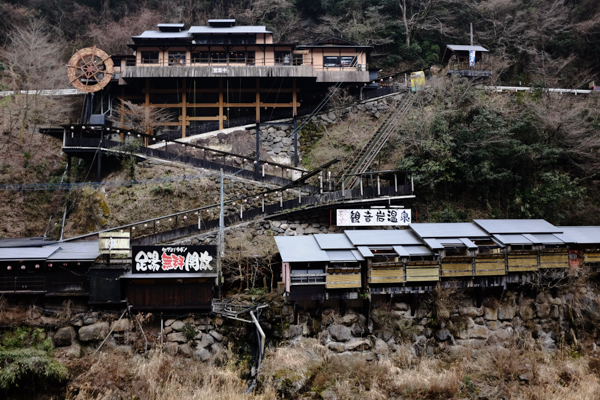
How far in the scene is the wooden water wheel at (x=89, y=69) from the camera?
109 feet

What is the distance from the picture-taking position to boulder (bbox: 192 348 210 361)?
18594 mm

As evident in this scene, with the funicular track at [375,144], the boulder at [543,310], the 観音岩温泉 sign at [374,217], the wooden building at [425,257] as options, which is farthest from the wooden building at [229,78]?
the boulder at [543,310]

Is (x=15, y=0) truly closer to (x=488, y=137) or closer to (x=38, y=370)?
(x=38, y=370)

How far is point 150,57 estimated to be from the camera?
36406 millimetres

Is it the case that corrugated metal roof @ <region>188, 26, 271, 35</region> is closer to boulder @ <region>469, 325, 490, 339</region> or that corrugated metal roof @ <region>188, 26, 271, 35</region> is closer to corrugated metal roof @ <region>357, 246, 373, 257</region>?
corrugated metal roof @ <region>357, 246, 373, 257</region>

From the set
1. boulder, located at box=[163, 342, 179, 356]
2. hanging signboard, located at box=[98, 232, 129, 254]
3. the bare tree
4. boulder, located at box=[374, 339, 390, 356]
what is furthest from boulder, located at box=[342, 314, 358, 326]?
the bare tree

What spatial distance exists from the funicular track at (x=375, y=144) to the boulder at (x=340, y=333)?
28.9 ft

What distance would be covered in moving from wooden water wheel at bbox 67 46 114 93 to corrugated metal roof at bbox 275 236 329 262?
2216 cm

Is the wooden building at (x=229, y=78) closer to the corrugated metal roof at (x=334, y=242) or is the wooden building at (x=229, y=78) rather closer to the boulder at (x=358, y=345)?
the corrugated metal roof at (x=334, y=242)

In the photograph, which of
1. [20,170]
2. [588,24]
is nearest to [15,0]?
[20,170]

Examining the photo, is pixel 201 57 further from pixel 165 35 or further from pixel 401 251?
pixel 401 251

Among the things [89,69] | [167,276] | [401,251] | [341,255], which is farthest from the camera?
[89,69]

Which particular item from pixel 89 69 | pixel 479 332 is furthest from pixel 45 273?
pixel 89 69

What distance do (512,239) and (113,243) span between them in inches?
725
